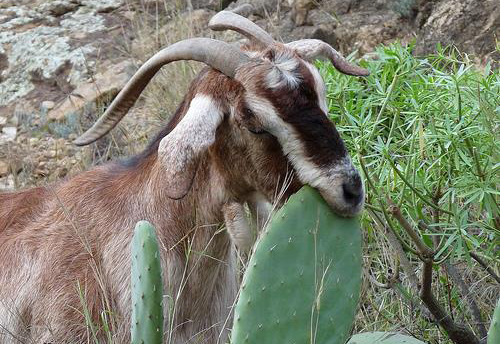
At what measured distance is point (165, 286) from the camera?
14.6 feet

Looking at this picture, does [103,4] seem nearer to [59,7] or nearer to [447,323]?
[59,7]

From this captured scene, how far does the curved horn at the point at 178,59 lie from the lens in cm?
418

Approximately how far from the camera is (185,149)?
398cm

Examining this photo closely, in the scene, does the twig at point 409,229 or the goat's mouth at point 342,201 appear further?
the twig at point 409,229

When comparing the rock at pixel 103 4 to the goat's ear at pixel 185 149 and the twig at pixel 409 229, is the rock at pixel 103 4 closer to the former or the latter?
the goat's ear at pixel 185 149

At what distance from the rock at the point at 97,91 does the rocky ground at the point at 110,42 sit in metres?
0.01

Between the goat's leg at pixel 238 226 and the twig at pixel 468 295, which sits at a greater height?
the goat's leg at pixel 238 226

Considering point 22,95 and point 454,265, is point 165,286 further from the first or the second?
point 22,95

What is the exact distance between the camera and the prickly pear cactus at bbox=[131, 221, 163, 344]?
10.9ft

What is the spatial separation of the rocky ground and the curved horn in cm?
283

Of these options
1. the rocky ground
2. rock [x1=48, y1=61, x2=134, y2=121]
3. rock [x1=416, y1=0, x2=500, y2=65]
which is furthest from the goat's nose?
rock [x1=48, y1=61, x2=134, y2=121]

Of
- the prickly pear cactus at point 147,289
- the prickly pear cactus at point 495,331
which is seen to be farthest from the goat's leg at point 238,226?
the prickly pear cactus at point 495,331

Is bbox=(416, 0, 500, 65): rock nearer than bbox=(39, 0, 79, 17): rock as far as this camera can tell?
Yes

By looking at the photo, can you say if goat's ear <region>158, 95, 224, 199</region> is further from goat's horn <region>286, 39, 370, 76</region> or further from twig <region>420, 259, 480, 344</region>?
twig <region>420, 259, 480, 344</region>
